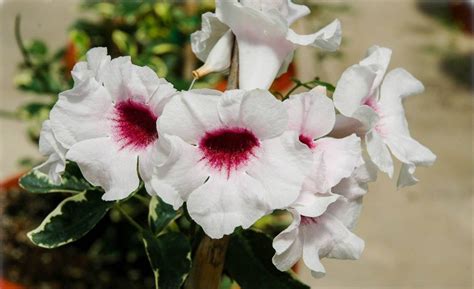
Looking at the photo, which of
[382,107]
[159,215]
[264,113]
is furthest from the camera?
[159,215]

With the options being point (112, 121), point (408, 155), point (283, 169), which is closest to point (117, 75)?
point (112, 121)

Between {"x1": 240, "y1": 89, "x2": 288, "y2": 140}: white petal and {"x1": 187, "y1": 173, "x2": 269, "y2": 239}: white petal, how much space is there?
0.04 metres

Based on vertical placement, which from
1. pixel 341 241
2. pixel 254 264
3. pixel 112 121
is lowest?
pixel 254 264

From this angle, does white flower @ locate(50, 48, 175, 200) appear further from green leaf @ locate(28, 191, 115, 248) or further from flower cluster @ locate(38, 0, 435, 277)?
green leaf @ locate(28, 191, 115, 248)

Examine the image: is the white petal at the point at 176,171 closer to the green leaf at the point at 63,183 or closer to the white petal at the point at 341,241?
the white petal at the point at 341,241

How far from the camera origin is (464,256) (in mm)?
1815

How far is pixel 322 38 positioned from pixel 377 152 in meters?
0.11

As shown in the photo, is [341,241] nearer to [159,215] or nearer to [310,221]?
[310,221]

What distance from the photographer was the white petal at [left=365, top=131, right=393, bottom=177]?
0.59 m

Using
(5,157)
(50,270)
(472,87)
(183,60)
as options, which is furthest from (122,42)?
(472,87)

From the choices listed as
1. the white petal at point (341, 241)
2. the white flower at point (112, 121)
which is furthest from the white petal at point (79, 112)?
the white petal at point (341, 241)

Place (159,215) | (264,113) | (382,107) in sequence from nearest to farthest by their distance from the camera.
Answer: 1. (264,113)
2. (382,107)
3. (159,215)

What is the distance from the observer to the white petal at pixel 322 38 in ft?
1.96

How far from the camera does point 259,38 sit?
24.0 inches
